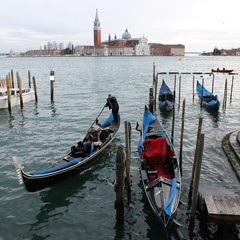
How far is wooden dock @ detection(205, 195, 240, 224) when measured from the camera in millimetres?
6098

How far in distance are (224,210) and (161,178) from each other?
6.37ft

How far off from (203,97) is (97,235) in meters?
16.8

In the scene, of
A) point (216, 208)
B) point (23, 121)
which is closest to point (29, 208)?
point (216, 208)

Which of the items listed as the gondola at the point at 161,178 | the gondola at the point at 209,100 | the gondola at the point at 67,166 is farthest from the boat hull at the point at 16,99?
the gondola at the point at 209,100

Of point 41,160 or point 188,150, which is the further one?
point 188,150

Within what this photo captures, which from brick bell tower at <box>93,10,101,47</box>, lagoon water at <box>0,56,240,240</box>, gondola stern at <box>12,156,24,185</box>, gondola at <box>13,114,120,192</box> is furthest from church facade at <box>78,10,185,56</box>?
gondola stern at <box>12,156,24,185</box>

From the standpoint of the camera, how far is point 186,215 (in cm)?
769

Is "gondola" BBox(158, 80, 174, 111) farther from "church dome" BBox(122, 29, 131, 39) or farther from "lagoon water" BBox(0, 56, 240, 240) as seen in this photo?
"church dome" BBox(122, 29, 131, 39)

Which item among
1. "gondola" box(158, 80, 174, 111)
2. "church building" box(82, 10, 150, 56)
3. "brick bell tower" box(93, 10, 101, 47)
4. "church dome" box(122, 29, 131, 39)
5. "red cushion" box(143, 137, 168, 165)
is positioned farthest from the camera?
"church dome" box(122, 29, 131, 39)

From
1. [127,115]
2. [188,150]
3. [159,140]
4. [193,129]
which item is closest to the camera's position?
[159,140]

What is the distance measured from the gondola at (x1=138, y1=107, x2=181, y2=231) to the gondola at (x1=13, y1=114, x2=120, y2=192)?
177 cm

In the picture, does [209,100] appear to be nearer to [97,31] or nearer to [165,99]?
[165,99]

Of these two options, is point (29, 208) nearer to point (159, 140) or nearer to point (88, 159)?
point (88, 159)

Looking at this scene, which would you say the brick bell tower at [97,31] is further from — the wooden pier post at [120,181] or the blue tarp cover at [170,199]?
the wooden pier post at [120,181]
